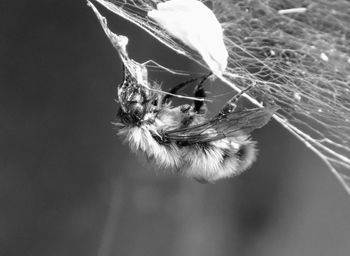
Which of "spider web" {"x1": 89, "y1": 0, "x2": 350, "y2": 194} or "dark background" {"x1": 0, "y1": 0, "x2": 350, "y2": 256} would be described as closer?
"spider web" {"x1": 89, "y1": 0, "x2": 350, "y2": 194}

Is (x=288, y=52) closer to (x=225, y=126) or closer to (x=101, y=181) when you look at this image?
(x=225, y=126)

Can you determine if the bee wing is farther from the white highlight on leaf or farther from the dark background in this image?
the dark background

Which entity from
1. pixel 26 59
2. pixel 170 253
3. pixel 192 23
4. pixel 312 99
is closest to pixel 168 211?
pixel 170 253

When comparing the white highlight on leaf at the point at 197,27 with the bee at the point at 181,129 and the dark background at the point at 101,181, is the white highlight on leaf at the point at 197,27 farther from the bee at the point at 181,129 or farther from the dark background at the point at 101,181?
the dark background at the point at 101,181

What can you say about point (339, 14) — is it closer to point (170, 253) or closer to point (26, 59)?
point (26, 59)

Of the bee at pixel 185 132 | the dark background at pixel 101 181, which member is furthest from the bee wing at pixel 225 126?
the dark background at pixel 101 181

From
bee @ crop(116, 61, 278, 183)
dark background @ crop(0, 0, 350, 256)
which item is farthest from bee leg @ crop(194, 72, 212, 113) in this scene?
dark background @ crop(0, 0, 350, 256)

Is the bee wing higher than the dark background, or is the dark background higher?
the bee wing
